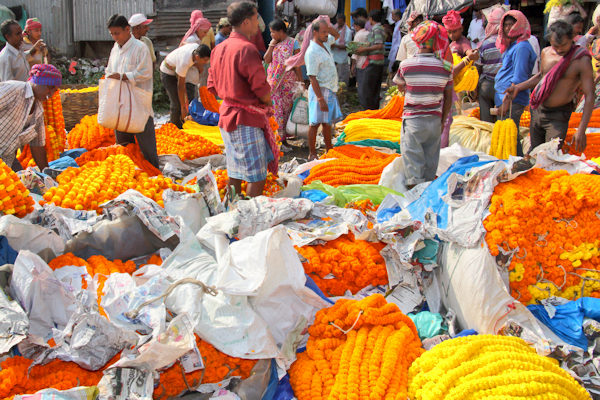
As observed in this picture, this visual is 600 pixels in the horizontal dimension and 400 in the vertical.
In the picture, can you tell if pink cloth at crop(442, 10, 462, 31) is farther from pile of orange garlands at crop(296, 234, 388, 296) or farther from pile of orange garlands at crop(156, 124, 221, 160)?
pile of orange garlands at crop(296, 234, 388, 296)

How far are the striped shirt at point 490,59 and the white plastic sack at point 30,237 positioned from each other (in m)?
5.68

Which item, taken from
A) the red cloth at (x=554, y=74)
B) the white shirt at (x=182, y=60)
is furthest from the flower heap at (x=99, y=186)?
the red cloth at (x=554, y=74)

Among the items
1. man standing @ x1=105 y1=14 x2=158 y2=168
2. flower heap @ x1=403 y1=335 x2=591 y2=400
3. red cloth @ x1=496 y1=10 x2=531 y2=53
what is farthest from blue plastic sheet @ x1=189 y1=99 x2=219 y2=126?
flower heap @ x1=403 y1=335 x2=591 y2=400

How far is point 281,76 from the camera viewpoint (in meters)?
7.32

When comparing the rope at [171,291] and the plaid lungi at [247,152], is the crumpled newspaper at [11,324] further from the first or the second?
the plaid lungi at [247,152]

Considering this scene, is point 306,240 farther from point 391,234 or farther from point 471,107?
point 471,107

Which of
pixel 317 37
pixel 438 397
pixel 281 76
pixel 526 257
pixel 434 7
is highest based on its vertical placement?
pixel 434 7

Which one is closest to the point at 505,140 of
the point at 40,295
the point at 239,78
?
the point at 239,78

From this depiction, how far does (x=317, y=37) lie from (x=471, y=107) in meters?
2.86

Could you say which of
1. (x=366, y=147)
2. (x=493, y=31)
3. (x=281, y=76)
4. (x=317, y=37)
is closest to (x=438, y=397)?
(x=366, y=147)

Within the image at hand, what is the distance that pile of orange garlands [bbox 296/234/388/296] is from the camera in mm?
2736

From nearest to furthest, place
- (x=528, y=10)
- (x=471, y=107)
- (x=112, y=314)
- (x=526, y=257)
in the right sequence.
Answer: (x=112, y=314) < (x=526, y=257) < (x=471, y=107) < (x=528, y=10)

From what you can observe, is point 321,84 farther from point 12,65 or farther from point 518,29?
point 12,65

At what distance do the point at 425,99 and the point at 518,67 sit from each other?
7.51 feet
